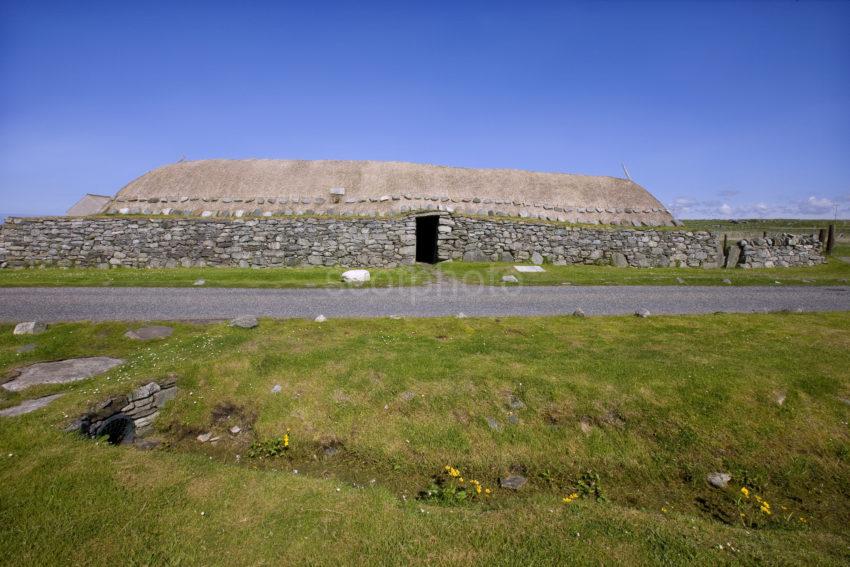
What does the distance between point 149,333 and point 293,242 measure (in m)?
13.9

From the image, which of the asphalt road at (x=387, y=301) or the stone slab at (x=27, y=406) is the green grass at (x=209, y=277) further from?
the stone slab at (x=27, y=406)

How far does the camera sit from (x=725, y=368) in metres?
10.5

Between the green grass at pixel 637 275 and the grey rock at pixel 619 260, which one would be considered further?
the grey rock at pixel 619 260

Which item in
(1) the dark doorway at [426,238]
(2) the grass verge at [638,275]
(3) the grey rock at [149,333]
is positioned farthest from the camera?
(1) the dark doorway at [426,238]

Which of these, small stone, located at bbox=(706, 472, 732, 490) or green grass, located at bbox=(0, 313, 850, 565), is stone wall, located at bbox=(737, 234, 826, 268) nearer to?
green grass, located at bbox=(0, 313, 850, 565)


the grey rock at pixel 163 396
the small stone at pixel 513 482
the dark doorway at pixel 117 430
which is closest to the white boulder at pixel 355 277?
the grey rock at pixel 163 396

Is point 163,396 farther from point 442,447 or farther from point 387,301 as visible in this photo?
point 387,301

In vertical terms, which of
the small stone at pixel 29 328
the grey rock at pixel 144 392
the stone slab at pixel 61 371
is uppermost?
the small stone at pixel 29 328

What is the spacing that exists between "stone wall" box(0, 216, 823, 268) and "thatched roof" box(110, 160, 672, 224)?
6.61 feet

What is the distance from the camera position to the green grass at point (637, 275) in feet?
69.7

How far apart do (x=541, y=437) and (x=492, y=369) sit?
2.08 metres

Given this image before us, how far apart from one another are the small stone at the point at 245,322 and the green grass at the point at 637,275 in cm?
1094

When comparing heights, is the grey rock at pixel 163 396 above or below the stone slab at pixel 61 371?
below

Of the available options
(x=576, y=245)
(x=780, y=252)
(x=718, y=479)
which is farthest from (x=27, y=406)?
(x=780, y=252)
